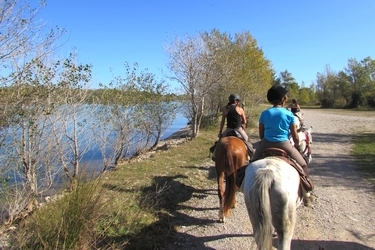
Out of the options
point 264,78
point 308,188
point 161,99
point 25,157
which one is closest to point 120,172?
point 25,157

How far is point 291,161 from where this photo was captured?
11.2 ft

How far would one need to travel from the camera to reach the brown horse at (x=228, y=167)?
4.70m

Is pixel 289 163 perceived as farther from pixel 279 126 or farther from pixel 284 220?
pixel 284 220

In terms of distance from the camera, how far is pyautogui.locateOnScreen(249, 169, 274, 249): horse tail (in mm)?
2742

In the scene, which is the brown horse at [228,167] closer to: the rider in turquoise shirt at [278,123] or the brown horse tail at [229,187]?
the brown horse tail at [229,187]

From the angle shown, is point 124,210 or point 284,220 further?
point 124,210

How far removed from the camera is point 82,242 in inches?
117

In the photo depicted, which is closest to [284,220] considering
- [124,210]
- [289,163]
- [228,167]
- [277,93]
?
[289,163]

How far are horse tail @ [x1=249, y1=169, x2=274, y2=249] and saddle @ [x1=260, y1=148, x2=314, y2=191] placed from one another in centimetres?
73

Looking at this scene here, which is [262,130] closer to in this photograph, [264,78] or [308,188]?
[308,188]

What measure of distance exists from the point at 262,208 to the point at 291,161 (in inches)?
39.8

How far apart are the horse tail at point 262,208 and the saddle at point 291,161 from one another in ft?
2.40

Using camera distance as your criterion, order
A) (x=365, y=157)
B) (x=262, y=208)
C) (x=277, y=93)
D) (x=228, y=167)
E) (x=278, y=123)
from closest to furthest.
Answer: (x=262, y=208), (x=278, y=123), (x=277, y=93), (x=228, y=167), (x=365, y=157)

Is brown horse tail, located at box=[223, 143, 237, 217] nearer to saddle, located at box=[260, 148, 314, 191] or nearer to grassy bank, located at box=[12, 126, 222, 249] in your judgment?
grassy bank, located at box=[12, 126, 222, 249]
